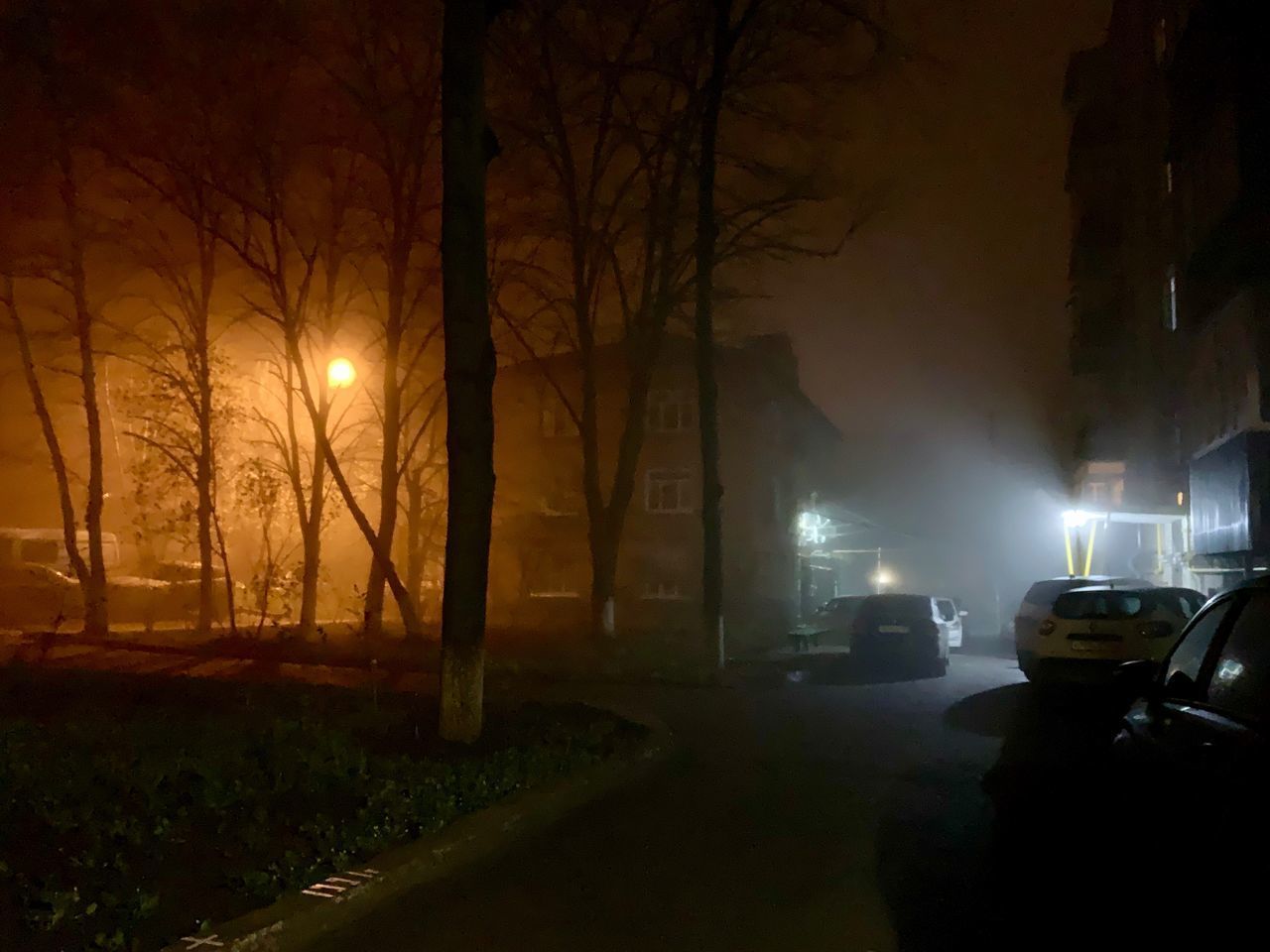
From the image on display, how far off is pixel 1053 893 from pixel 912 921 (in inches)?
38.1

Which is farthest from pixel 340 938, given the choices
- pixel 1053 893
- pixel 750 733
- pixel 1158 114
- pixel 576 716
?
pixel 1158 114

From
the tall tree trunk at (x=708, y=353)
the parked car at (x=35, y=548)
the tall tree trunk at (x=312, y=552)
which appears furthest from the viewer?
the parked car at (x=35, y=548)

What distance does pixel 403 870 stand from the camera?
604cm

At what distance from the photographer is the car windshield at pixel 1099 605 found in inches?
523

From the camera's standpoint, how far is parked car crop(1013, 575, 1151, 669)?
15.7 meters

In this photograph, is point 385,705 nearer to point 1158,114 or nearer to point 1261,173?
point 1261,173

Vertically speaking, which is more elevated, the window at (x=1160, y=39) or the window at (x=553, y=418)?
the window at (x=1160, y=39)

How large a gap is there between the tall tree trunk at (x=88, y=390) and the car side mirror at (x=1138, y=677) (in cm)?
1844

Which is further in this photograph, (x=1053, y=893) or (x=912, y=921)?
(x=1053, y=893)

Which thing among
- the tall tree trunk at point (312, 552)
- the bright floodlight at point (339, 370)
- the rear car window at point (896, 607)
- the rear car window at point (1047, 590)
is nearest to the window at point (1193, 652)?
the rear car window at point (1047, 590)

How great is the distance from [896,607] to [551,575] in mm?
14740

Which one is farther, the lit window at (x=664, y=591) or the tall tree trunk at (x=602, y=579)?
the lit window at (x=664, y=591)

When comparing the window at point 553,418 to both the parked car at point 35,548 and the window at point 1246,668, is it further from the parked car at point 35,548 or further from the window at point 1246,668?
the window at point 1246,668

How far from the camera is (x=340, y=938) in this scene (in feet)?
17.1
